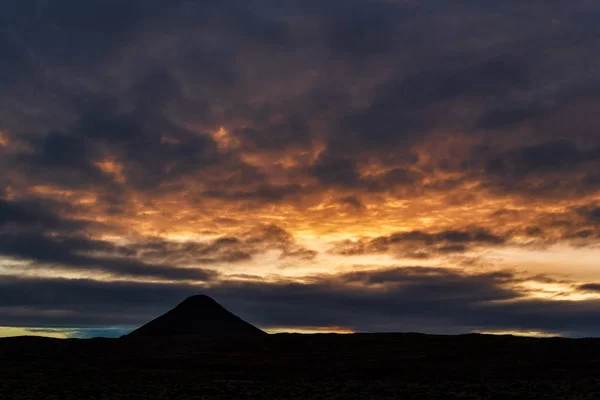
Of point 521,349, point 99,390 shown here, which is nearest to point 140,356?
point 99,390

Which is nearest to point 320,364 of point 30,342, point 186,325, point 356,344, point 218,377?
point 218,377

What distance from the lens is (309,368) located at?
2530 inches

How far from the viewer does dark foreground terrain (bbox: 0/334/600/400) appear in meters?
44.0

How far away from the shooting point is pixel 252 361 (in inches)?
2913

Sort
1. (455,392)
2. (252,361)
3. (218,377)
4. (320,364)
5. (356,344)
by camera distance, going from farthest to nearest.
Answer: (356,344)
(252,361)
(320,364)
(218,377)
(455,392)

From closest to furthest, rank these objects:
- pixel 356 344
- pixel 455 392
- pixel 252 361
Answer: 1. pixel 455 392
2. pixel 252 361
3. pixel 356 344

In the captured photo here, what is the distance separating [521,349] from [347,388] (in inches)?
1266

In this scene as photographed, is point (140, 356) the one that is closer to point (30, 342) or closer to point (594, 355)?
point (30, 342)

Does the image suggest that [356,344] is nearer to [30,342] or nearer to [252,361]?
[252,361]

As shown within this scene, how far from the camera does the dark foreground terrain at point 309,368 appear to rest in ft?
144

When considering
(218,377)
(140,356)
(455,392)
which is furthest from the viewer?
(140,356)

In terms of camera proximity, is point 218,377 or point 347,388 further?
point 218,377

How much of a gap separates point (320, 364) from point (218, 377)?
609 inches

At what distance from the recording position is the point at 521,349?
6881cm
